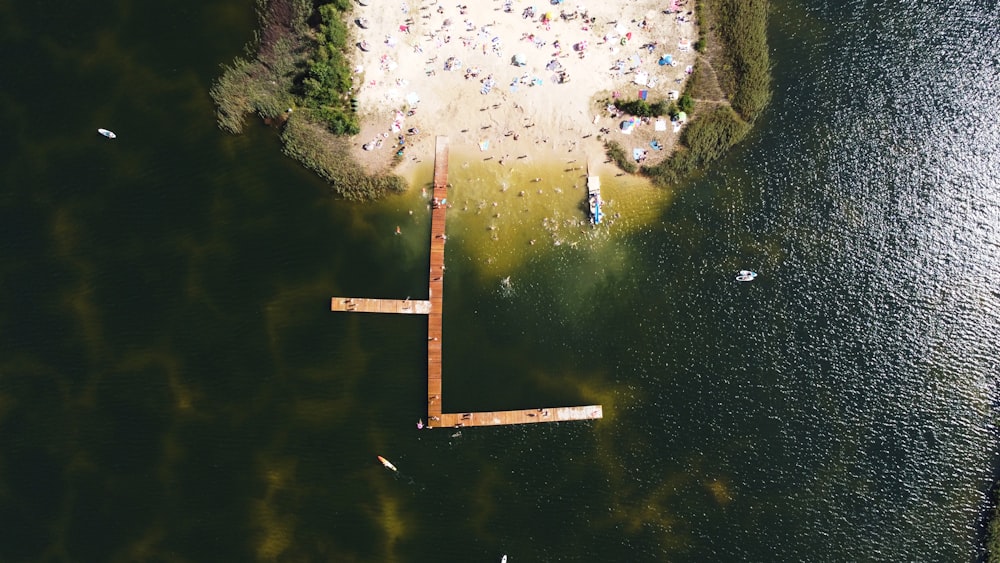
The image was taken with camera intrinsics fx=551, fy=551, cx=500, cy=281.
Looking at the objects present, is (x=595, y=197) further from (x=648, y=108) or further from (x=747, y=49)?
(x=747, y=49)

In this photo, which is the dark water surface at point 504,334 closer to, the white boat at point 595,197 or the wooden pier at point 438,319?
the wooden pier at point 438,319

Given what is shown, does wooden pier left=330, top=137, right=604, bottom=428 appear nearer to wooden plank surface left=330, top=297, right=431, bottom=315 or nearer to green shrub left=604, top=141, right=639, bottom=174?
wooden plank surface left=330, top=297, right=431, bottom=315

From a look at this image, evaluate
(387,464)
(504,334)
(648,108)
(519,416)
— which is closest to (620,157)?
(648,108)

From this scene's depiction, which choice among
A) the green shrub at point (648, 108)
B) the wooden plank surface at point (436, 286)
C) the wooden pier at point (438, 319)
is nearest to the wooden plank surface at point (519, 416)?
the wooden pier at point (438, 319)

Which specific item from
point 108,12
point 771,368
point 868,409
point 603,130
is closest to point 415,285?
point 603,130

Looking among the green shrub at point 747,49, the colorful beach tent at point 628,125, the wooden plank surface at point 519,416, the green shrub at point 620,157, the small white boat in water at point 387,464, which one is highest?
the green shrub at point 747,49

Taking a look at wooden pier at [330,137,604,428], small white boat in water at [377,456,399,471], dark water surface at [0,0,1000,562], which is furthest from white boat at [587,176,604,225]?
small white boat in water at [377,456,399,471]

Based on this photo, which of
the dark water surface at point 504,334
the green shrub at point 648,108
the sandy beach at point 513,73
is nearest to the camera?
the green shrub at point 648,108

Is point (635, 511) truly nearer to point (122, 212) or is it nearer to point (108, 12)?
point (122, 212)
